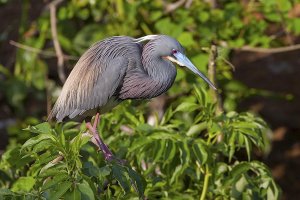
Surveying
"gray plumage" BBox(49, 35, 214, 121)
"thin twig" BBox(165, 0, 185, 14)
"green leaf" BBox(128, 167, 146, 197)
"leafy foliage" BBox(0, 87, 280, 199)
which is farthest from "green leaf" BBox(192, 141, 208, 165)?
"thin twig" BBox(165, 0, 185, 14)

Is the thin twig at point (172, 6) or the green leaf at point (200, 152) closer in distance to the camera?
the green leaf at point (200, 152)

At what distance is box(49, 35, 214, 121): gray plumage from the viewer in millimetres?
3111

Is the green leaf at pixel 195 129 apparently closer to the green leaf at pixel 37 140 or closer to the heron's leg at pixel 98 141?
the heron's leg at pixel 98 141

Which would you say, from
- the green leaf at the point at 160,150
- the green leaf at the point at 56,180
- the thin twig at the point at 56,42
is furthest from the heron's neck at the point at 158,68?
the thin twig at the point at 56,42

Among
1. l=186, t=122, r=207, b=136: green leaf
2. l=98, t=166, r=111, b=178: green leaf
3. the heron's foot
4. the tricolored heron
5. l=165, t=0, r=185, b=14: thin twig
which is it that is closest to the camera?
l=98, t=166, r=111, b=178: green leaf

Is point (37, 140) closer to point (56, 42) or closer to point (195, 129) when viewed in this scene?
point (195, 129)

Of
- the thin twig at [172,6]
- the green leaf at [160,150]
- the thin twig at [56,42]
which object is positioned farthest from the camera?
the thin twig at [172,6]

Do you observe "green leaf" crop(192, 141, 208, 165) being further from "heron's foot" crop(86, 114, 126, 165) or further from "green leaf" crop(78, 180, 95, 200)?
"green leaf" crop(78, 180, 95, 200)

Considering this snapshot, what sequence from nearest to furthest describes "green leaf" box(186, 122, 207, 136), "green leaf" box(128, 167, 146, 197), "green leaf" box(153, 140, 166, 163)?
"green leaf" box(128, 167, 146, 197)
"green leaf" box(153, 140, 166, 163)
"green leaf" box(186, 122, 207, 136)

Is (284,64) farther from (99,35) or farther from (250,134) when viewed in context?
(250,134)

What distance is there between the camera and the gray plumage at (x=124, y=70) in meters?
3.11

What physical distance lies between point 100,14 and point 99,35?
0.16 metres

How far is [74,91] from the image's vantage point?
10.6 ft

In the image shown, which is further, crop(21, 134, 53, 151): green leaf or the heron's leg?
the heron's leg
